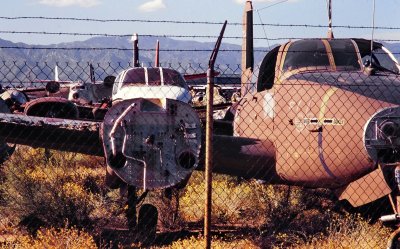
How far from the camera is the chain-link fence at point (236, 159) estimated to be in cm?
668

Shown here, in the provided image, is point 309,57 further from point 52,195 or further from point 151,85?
point 52,195

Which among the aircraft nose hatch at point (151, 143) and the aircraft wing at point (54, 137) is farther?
the aircraft wing at point (54, 137)

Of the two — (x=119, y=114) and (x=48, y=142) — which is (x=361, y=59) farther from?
(x=48, y=142)

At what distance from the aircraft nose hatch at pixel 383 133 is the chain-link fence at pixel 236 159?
0.01 m

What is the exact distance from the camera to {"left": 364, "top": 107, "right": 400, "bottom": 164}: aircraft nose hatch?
6.57m

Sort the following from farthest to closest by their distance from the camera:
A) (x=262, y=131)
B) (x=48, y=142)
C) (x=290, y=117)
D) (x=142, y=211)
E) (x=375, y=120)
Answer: (x=142, y=211) → (x=48, y=142) → (x=262, y=131) → (x=290, y=117) → (x=375, y=120)

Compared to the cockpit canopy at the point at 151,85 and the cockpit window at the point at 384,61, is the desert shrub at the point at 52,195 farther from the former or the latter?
the cockpit window at the point at 384,61

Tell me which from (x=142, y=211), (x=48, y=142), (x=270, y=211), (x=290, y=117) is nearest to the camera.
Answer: (x=290, y=117)

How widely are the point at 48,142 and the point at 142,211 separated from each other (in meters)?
1.86

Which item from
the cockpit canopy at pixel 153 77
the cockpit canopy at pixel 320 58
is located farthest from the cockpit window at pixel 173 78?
the cockpit canopy at pixel 320 58

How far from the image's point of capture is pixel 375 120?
6.63 m

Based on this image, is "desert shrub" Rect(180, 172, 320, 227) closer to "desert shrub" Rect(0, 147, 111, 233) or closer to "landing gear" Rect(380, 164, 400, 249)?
"desert shrub" Rect(0, 147, 111, 233)

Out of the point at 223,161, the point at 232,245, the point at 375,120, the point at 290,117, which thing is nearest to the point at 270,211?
the point at 232,245

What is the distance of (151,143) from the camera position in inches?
262
